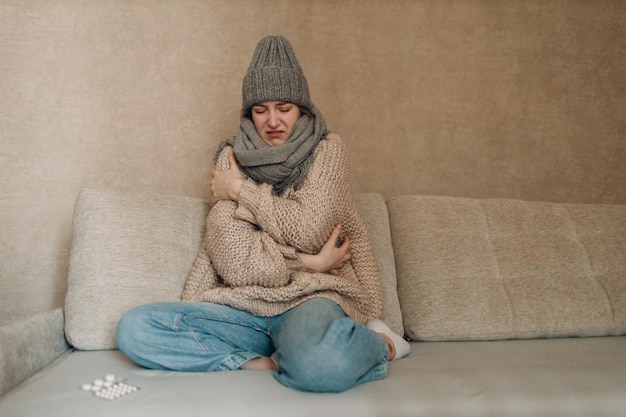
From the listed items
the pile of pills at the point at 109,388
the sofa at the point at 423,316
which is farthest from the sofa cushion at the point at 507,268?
the pile of pills at the point at 109,388

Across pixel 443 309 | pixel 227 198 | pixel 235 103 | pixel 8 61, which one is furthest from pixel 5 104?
pixel 443 309

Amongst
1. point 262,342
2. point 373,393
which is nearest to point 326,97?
point 262,342

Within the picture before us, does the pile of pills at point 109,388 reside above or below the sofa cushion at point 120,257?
below

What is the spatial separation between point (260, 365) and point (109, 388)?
1.24 feet

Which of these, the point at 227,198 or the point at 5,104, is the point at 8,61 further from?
the point at 227,198

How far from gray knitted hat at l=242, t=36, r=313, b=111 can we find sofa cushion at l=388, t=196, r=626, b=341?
565 millimetres

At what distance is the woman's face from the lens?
1.64 metres

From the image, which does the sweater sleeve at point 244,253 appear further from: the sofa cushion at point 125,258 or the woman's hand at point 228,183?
the sofa cushion at point 125,258

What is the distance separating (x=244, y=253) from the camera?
145cm

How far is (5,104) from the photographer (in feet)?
6.56

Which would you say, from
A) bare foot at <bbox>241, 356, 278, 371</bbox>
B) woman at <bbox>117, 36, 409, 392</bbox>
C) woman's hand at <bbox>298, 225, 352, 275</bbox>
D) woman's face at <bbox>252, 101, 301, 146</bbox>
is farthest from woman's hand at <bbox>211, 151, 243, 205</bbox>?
bare foot at <bbox>241, 356, 278, 371</bbox>

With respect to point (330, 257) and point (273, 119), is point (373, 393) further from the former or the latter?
point (273, 119)

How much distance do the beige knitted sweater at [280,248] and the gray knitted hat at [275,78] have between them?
18cm

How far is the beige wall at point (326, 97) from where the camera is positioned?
6.59ft
